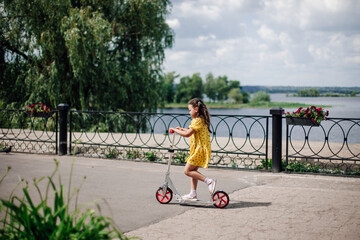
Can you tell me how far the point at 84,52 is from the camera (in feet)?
54.3

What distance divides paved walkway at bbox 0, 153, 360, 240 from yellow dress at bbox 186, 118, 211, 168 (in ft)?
2.20

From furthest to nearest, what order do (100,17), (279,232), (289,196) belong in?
(100,17) → (289,196) → (279,232)

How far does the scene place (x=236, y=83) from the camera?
8762 cm

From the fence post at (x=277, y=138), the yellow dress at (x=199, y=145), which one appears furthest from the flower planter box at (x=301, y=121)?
the yellow dress at (x=199, y=145)

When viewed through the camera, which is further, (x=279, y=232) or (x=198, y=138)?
(x=198, y=138)

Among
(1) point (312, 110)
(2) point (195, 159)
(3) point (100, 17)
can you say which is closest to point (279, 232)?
(2) point (195, 159)

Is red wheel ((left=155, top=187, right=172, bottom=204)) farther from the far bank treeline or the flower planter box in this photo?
the far bank treeline

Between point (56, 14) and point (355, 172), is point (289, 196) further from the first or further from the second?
point (56, 14)

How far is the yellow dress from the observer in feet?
18.1

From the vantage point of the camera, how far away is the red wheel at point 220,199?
5.37 metres

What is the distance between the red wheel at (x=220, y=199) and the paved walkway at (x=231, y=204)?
0.40 ft

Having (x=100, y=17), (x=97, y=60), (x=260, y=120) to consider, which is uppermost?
(x=100, y=17)

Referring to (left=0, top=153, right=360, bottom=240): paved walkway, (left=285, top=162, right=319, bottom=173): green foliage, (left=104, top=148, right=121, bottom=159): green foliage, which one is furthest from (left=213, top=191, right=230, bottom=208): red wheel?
(left=104, top=148, right=121, bottom=159): green foliage

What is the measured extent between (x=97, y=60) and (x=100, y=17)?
79.5 inches
